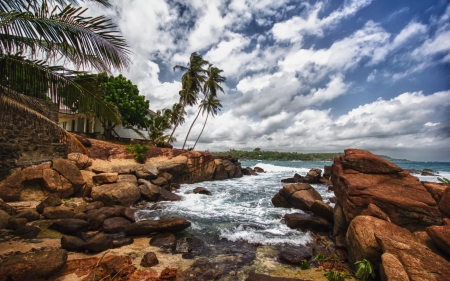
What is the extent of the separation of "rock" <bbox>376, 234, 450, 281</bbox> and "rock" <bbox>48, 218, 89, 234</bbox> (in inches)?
331

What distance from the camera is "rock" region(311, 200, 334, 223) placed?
857 cm

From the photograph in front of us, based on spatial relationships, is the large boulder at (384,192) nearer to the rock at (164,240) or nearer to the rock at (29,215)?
the rock at (164,240)

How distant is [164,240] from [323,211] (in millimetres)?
6569

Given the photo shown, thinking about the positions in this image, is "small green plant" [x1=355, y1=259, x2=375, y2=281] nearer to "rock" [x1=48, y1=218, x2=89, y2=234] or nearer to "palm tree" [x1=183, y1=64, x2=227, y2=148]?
"rock" [x1=48, y1=218, x2=89, y2=234]

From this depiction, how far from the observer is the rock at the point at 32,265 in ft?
12.2

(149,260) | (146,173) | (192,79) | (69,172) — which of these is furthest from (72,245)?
(192,79)

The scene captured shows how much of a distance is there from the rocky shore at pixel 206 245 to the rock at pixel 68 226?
0.09 ft

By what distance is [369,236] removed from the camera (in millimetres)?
4773

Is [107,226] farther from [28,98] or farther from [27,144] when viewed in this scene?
[27,144]

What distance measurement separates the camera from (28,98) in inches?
221

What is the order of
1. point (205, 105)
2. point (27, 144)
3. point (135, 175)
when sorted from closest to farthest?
point (27, 144) → point (135, 175) → point (205, 105)

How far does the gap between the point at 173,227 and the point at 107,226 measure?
7.44 feet

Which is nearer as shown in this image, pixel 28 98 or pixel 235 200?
pixel 28 98

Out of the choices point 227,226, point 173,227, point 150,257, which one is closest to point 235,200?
point 227,226
